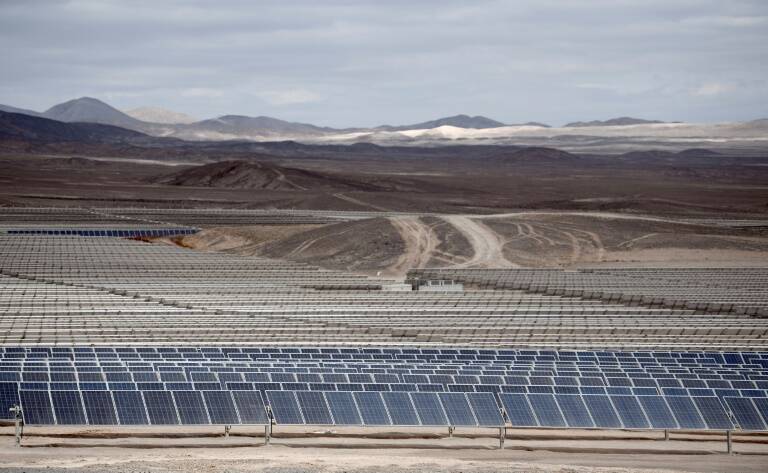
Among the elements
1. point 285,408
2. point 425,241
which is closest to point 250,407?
point 285,408

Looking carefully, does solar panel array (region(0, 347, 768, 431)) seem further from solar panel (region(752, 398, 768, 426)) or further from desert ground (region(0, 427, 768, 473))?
desert ground (region(0, 427, 768, 473))

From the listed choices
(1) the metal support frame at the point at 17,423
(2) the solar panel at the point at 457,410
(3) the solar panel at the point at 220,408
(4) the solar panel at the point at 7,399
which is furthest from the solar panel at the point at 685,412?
(4) the solar panel at the point at 7,399

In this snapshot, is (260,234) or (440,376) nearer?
(440,376)

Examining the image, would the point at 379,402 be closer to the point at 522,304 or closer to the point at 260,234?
the point at 522,304

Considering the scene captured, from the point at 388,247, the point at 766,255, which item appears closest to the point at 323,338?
the point at 388,247

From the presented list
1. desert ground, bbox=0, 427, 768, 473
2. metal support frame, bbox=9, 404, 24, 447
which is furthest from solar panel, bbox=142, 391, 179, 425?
metal support frame, bbox=9, 404, 24, 447

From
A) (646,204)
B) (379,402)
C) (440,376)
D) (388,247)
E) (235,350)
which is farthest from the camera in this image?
(646,204)
